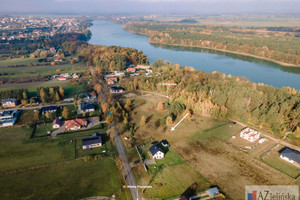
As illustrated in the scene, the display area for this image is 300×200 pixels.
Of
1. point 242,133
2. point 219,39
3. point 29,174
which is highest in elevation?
point 219,39

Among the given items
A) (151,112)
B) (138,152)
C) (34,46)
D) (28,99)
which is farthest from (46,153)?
(34,46)

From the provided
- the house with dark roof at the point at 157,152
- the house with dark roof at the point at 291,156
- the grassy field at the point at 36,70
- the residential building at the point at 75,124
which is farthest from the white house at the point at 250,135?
the grassy field at the point at 36,70

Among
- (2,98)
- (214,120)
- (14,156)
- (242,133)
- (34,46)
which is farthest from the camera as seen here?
(34,46)

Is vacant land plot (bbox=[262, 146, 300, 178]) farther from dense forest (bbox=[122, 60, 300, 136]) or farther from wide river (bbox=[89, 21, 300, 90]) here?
wide river (bbox=[89, 21, 300, 90])

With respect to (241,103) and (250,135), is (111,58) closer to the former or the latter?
(241,103)

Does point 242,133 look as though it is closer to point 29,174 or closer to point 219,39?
point 29,174
